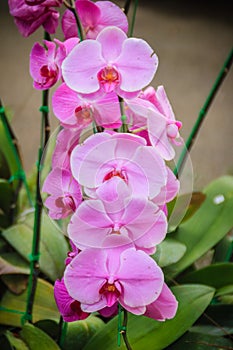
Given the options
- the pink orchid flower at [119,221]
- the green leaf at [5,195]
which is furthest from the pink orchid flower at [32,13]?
the green leaf at [5,195]

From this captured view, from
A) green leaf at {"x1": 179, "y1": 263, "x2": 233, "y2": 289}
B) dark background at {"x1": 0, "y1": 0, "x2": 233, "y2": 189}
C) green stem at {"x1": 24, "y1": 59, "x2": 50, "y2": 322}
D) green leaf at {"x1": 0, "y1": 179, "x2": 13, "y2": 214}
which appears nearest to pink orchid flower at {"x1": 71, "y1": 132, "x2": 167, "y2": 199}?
green stem at {"x1": 24, "y1": 59, "x2": 50, "y2": 322}

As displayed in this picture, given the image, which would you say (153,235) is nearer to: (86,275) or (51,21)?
(86,275)

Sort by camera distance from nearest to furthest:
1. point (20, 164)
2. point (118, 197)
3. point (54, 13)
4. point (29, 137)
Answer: point (118, 197) → point (54, 13) → point (20, 164) → point (29, 137)

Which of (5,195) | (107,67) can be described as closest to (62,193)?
(107,67)

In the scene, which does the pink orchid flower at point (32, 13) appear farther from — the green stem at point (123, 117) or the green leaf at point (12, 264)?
the green leaf at point (12, 264)

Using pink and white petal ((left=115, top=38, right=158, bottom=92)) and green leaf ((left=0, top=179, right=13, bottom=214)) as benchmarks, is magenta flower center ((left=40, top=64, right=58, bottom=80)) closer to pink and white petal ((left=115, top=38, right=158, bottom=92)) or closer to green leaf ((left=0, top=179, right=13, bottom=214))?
pink and white petal ((left=115, top=38, right=158, bottom=92))

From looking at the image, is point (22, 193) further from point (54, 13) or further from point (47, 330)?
point (54, 13)

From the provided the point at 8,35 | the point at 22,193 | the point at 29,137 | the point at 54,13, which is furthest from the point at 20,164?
the point at 8,35
